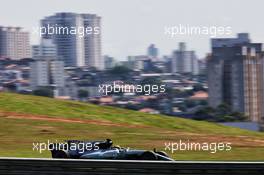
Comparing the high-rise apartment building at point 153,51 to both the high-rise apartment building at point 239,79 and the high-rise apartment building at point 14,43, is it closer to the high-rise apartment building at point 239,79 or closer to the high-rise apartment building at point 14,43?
the high-rise apartment building at point 239,79

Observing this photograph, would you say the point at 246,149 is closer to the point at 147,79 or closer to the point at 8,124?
the point at 147,79

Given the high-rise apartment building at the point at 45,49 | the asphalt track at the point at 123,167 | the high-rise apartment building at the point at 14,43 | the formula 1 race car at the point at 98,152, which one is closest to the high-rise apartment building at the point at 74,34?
the high-rise apartment building at the point at 45,49

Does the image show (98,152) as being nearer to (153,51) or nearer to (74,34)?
(74,34)

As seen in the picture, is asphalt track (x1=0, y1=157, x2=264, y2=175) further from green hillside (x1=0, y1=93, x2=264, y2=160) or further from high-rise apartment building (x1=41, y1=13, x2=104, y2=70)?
high-rise apartment building (x1=41, y1=13, x2=104, y2=70)

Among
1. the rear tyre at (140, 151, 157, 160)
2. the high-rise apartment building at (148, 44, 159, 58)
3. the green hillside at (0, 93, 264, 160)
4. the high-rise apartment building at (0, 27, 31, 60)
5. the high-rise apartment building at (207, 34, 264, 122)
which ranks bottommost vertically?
the rear tyre at (140, 151, 157, 160)

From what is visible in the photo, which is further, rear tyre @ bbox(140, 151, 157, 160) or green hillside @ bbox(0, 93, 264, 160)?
green hillside @ bbox(0, 93, 264, 160)

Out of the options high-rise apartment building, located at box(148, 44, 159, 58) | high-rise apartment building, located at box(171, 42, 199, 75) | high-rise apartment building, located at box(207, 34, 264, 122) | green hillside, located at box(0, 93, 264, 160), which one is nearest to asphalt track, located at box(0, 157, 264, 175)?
green hillside, located at box(0, 93, 264, 160)
